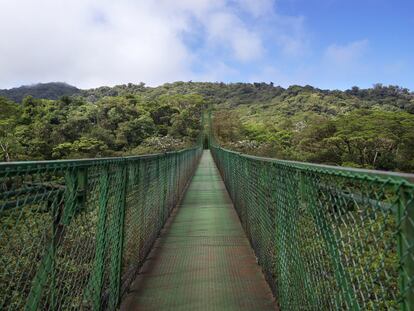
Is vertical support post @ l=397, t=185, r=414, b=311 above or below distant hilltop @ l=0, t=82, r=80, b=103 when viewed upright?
below

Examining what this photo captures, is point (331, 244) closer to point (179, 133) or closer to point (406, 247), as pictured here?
point (406, 247)

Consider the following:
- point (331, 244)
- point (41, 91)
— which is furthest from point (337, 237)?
point (41, 91)

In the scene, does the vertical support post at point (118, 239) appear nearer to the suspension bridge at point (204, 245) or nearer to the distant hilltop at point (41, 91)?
the suspension bridge at point (204, 245)

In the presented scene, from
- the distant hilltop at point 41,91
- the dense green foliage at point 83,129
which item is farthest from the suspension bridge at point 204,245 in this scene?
the distant hilltop at point 41,91

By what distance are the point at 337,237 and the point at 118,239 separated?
1943mm

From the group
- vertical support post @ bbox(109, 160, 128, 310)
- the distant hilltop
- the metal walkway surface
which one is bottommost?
the metal walkway surface

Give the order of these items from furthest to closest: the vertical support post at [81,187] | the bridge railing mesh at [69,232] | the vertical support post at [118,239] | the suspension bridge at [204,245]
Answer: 1. the vertical support post at [118,239]
2. the vertical support post at [81,187]
3. the bridge railing mesh at [69,232]
4. the suspension bridge at [204,245]

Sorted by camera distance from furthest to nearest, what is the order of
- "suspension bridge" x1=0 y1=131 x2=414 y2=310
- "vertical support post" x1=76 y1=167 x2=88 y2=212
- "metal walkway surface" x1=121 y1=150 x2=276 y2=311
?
"metal walkway surface" x1=121 y1=150 x2=276 y2=311 → "vertical support post" x1=76 y1=167 x2=88 y2=212 → "suspension bridge" x1=0 y1=131 x2=414 y2=310

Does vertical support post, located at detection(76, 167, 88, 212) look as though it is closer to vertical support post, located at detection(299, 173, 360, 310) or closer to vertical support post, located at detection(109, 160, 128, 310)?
vertical support post, located at detection(109, 160, 128, 310)

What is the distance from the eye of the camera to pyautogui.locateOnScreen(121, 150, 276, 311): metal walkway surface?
338cm

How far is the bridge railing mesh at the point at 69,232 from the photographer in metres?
1.53

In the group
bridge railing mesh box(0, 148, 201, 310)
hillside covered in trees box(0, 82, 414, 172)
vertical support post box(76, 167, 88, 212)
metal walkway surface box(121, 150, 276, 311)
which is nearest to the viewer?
bridge railing mesh box(0, 148, 201, 310)

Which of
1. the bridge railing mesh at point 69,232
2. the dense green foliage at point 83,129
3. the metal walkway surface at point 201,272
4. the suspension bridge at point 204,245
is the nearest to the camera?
the suspension bridge at point 204,245

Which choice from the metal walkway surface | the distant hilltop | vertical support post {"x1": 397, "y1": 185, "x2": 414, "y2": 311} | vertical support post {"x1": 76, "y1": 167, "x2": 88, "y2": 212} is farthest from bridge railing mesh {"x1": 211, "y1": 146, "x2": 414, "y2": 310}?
the distant hilltop
